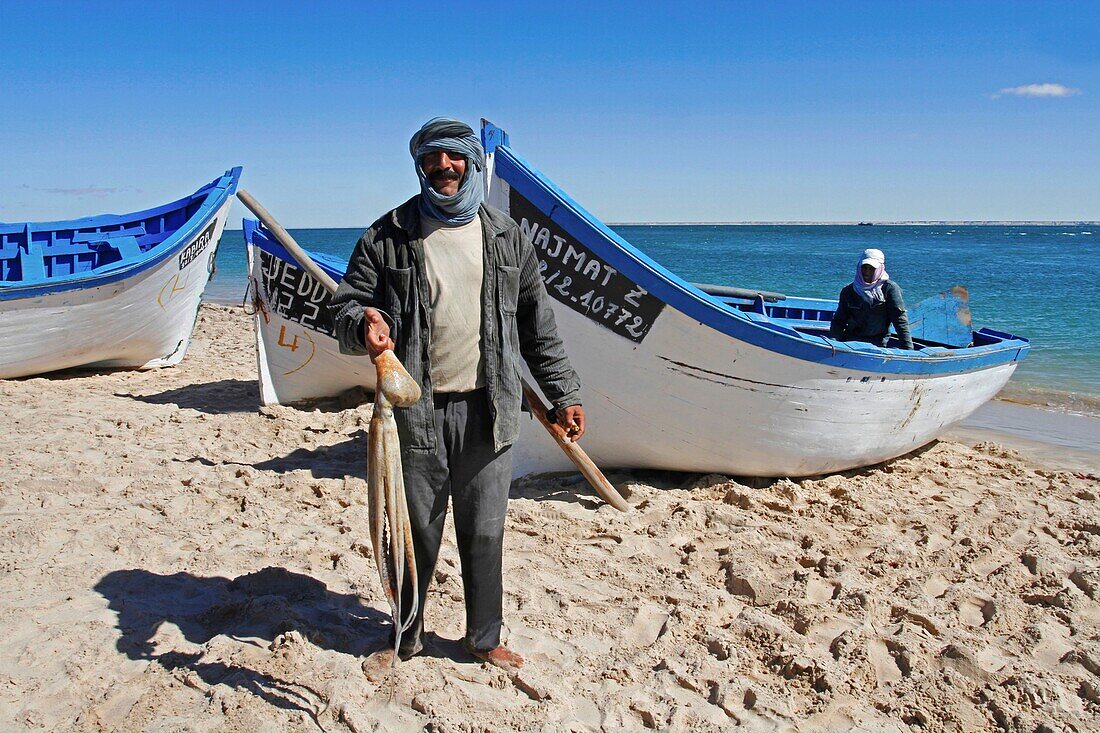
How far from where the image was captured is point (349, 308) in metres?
2.67

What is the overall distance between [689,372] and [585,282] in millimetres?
793

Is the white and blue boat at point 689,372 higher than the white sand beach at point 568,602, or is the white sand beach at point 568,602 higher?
the white and blue boat at point 689,372

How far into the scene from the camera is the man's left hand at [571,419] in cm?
307

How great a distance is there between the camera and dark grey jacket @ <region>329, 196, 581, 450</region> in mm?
2658

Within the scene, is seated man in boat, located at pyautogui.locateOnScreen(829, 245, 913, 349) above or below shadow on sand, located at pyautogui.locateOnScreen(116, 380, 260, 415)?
above

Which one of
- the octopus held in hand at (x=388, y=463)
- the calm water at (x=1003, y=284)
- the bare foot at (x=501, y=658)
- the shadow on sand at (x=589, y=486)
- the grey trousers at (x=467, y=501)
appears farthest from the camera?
the calm water at (x=1003, y=284)

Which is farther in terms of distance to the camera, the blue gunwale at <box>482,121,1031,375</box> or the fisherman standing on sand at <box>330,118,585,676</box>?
the blue gunwale at <box>482,121,1031,375</box>

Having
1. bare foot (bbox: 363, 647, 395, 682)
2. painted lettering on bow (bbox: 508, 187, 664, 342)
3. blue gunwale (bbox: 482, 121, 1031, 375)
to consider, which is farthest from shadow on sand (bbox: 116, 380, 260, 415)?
bare foot (bbox: 363, 647, 395, 682)

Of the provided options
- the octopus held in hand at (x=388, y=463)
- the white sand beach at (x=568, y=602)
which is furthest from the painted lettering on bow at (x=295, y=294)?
the octopus held in hand at (x=388, y=463)

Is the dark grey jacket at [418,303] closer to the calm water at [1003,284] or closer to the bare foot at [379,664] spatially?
the bare foot at [379,664]

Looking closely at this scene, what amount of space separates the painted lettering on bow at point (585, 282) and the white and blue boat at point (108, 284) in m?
5.15

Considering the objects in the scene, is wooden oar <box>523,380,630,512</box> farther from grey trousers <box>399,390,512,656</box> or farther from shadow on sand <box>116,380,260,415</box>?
shadow on sand <box>116,380,260,415</box>

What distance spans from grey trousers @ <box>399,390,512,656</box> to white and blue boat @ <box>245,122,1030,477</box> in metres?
2.00

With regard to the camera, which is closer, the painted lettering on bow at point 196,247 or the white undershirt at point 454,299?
the white undershirt at point 454,299
